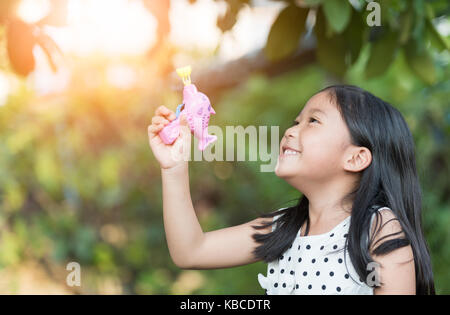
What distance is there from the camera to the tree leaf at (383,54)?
1.47m

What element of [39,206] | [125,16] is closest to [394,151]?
[125,16]

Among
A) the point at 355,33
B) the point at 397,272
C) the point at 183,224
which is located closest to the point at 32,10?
the point at 183,224

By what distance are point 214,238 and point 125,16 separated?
1174mm

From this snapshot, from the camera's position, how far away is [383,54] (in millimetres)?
1473

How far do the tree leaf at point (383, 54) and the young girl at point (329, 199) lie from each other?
41cm

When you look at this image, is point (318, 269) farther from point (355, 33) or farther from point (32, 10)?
point (32, 10)

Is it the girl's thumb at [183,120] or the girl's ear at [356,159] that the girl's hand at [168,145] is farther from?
the girl's ear at [356,159]

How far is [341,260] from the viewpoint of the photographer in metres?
0.96

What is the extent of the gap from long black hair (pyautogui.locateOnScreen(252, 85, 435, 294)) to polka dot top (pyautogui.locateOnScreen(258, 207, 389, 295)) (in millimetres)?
25

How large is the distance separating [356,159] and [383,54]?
55cm

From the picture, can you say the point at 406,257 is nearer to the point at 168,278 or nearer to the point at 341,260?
the point at 341,260

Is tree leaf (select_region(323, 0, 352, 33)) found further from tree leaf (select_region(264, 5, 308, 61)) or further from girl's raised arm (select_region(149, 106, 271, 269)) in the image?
girl's raised arm (select_region(149, 106, 271, 269))

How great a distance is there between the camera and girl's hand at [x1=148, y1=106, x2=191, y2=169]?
1.05 m

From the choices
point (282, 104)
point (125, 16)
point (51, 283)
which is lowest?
point (51, 283)
